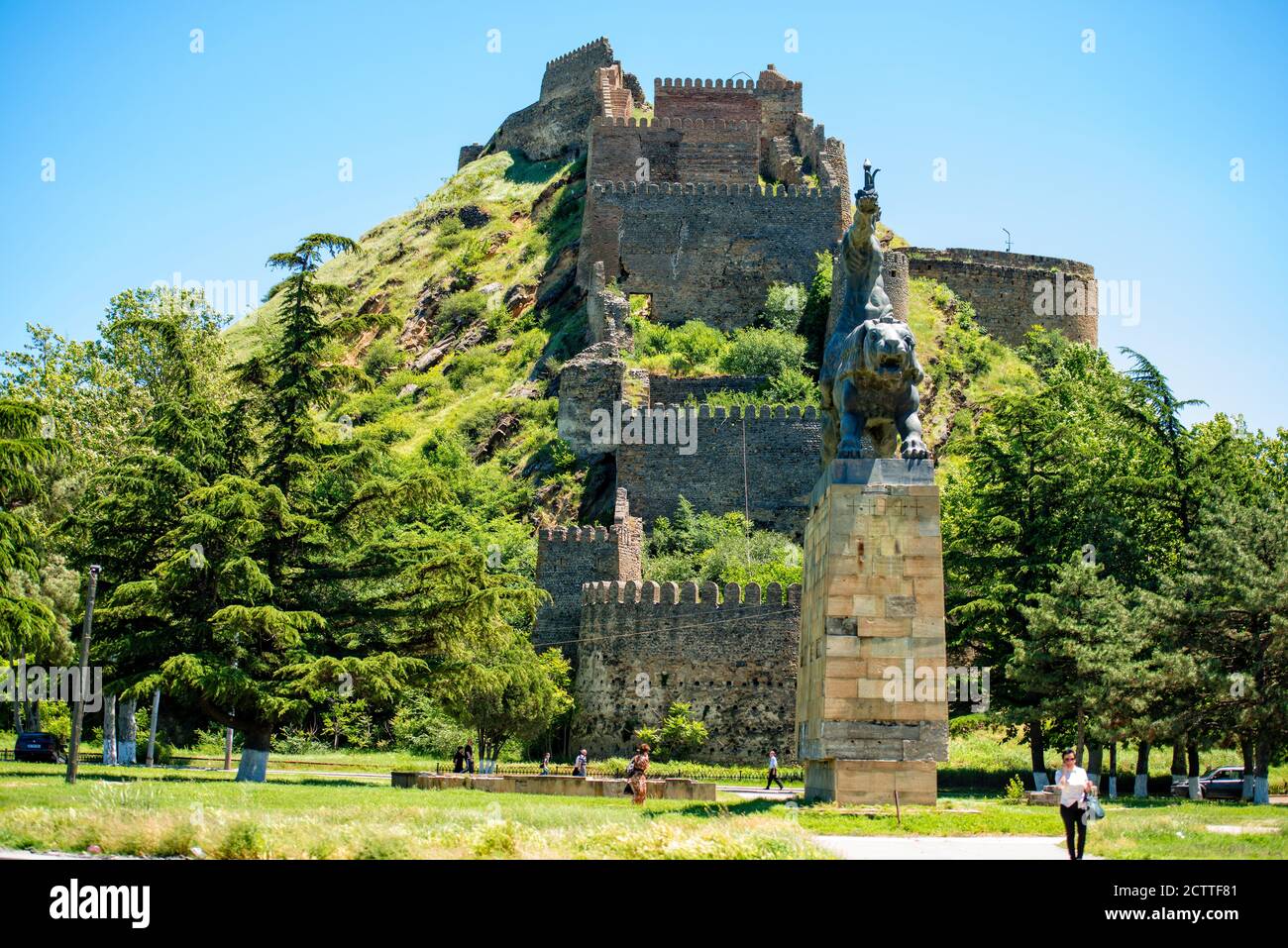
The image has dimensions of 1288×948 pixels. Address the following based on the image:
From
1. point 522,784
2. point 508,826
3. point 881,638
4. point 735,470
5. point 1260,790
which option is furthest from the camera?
point 735,470

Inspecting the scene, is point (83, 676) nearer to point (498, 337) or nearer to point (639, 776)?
point (639, 776)

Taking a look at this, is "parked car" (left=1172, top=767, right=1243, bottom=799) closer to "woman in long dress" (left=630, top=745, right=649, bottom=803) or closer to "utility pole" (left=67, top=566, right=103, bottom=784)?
"woman in long dress" (left=630, top=745, right=649, bottom=803)

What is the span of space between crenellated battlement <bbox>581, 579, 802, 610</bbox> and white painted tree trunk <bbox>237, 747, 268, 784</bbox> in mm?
15722

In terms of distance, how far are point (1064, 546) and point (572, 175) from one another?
5202 centimetres

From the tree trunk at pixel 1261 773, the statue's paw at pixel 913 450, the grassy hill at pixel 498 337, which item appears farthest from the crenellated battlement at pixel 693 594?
the statue's paw at pixel 913 450

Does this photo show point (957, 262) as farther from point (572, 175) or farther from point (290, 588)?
point (290, 588)

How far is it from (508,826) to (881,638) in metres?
5.46

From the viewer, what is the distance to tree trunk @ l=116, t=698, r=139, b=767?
3753 centimetres

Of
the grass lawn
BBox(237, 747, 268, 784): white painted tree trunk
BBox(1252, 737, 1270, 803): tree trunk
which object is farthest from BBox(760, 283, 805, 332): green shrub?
the grass lawn

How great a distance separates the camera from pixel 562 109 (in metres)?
91.4

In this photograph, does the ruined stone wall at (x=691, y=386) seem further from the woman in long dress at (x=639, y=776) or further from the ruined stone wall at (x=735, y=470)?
the woman in long dress at (x=639, y=776)

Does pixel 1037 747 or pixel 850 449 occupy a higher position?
pixel 850 449

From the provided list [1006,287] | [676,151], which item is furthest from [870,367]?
[676,151]
